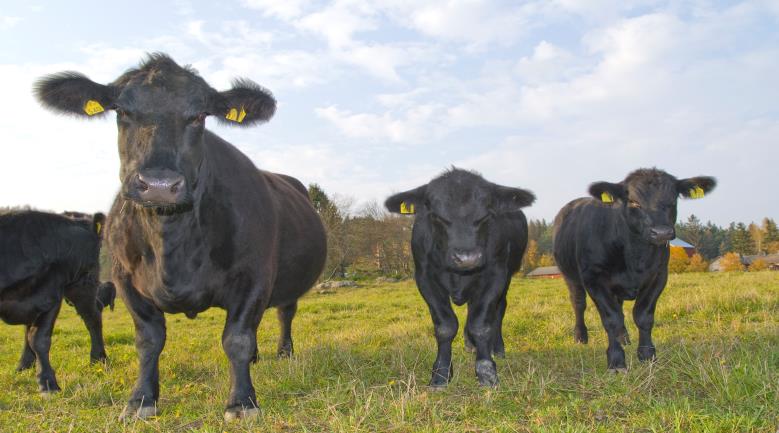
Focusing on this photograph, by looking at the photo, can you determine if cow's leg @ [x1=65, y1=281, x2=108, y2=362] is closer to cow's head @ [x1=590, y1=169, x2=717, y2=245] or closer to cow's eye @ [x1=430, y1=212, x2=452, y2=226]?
cow's eye @ [x1=430, y1=212, x2=452, y2=226]

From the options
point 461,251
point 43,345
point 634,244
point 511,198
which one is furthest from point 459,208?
point 43,345

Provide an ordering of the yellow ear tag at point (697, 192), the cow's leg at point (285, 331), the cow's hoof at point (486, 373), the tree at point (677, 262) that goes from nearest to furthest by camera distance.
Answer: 1. the cow's hoof at point (486, 373)
2. the yellow ear tag at point (697, 192)
3. the cow's leg at point (285, 331)
4. the tree at point (677, 262)

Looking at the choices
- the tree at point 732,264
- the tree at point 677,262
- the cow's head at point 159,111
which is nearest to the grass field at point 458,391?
the cow's head at point 159,111

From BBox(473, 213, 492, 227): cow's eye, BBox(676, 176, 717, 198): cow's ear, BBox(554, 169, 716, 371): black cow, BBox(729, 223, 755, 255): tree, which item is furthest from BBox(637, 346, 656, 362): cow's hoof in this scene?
BBox(729, 223, 755, 255): tree

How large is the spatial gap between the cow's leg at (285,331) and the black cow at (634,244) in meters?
3.70

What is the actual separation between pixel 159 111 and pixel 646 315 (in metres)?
4.82

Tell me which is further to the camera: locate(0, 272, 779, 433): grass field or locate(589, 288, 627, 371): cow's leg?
locate(589, 288, 627, 371): cow's leg

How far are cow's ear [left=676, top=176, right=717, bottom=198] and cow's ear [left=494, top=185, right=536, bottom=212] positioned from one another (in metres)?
1.86

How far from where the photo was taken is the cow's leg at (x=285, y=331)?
7976 millimetres

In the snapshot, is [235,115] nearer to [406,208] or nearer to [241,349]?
[241,349]

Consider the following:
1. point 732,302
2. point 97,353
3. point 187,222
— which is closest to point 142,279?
point 187,222

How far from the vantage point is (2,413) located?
472 cm

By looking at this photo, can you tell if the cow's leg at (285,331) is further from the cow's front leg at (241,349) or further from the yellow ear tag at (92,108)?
the yellow ear tag at (92,108)

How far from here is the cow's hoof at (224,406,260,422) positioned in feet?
13.8
